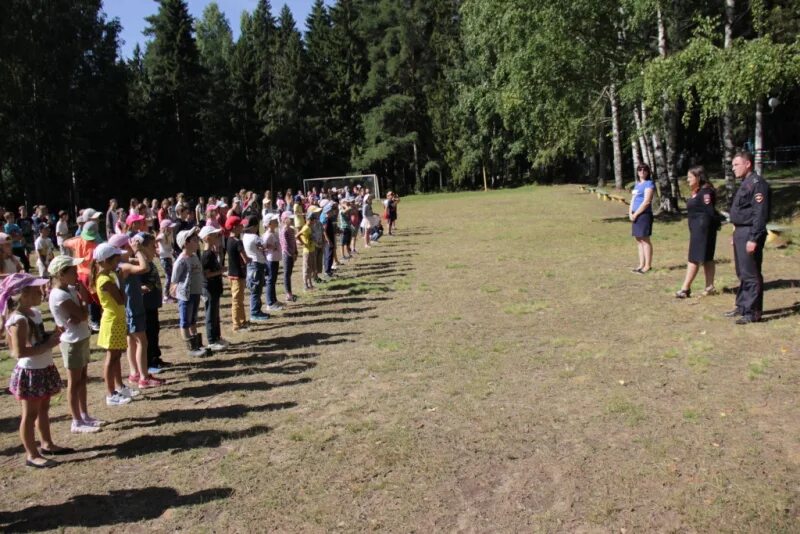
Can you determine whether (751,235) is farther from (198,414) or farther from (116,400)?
(116,400)

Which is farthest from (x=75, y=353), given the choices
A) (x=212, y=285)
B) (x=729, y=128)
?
(x=729, y=128)

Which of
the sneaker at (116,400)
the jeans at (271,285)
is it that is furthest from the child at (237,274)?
the sneaker at (116,400)

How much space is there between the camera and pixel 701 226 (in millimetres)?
9125

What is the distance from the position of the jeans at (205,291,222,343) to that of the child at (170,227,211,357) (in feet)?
0.74

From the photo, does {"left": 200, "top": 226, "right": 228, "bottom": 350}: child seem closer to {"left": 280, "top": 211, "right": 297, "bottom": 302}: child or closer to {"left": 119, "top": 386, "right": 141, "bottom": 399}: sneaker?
{"left": 119, "top": 386, "right": 141, "bottom": 399}: sneaker

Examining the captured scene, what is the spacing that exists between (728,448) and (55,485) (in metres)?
5.25

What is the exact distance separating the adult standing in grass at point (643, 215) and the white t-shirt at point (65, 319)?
30.5 feet

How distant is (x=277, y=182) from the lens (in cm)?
5944

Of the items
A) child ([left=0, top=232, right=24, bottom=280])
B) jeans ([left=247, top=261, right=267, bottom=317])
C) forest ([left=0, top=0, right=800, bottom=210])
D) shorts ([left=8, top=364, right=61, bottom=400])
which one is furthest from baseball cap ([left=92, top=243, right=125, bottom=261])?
forest ([left=0, top=0, right=800, bottom=210])

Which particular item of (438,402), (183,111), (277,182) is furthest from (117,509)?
(277,182)

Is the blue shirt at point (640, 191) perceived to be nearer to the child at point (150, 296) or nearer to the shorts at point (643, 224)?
the shorts at point (643, 224)

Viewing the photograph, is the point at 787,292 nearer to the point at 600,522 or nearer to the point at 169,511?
the point at 600,522

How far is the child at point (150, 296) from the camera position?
280 inches

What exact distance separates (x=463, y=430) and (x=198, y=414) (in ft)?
8.85
